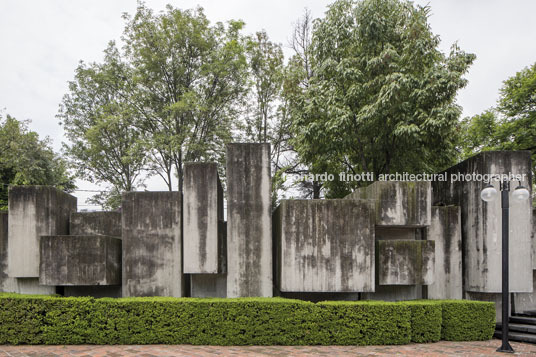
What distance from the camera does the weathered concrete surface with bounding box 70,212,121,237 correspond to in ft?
33.6

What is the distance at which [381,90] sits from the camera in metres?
12.2

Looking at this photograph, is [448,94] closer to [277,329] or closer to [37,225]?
[277,329]

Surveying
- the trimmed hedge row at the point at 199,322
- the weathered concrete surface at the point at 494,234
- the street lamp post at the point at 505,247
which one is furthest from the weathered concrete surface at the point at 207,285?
the weathered concrete surface at the point at 494,234

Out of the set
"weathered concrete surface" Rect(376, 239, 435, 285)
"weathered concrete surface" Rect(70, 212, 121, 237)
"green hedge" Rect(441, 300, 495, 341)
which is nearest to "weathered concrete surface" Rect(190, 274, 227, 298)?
"weathered concrete surface" Rect(70, 212, 121, 237)

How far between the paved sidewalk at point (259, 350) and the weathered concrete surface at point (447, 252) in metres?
1.72

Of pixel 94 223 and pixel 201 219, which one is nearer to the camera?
pixel 201 219

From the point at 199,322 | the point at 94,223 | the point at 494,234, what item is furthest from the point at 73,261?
the point at 494,234

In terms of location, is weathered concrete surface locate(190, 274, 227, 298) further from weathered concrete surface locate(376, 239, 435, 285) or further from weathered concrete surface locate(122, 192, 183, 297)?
weathered concrete surface locate(376, 239, 435, 285)

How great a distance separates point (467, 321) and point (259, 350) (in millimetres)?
5102

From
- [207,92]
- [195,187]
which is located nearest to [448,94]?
[195,187]

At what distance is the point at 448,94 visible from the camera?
1213 cm

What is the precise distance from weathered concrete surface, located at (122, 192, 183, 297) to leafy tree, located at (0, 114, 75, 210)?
13.8 meters

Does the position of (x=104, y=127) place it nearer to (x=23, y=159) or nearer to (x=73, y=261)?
(x=23, y=159)

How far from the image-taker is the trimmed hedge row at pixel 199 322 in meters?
8.09
